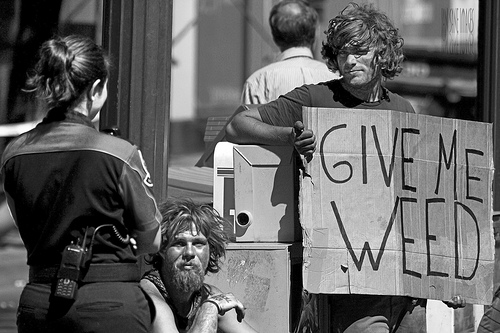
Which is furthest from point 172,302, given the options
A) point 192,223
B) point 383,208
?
point 383,208

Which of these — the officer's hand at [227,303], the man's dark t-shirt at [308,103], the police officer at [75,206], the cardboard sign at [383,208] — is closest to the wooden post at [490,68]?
the cardboard sign at [383,208]

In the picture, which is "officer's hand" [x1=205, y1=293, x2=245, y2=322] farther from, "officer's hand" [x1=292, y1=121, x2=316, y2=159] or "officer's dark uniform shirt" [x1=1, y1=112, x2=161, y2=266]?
"officer's dark uniform shirt" [x1=1, y1=112, x2=161, y2=266]

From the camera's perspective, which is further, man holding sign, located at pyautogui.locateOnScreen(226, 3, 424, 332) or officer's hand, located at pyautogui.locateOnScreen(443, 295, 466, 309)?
officer's hand, located at pyautogui.locateOnScreen(443, 295, 466, 309)

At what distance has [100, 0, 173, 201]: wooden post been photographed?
427 cm

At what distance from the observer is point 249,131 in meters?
3.95

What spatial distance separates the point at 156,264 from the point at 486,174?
1430 millimetres

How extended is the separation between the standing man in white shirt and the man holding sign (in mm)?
1181

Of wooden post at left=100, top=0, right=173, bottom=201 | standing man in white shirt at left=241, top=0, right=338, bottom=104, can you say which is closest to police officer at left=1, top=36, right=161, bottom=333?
wooden post at left=100, top=0, right=173, bottom=201

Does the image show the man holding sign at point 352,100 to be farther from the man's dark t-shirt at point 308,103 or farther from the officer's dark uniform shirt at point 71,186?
the officer's dark uniform shirt at point 71,186

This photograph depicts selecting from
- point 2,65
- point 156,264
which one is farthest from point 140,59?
point 156,264

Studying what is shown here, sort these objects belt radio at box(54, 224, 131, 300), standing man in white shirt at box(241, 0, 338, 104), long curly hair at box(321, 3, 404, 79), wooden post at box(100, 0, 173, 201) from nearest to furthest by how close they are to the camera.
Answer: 1. belt radio at box(54, 224, 131, 300)
2. long curly hair at box(321, 3, 404, 79)
3. wooden post at box(100, 0, 173, 201)
4. standing man in white shirt at box(241, 0, 338, 104)

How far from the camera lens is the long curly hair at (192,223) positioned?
373cm

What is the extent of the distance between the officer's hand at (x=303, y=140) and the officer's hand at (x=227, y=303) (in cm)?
61

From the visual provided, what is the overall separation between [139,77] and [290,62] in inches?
50.1
